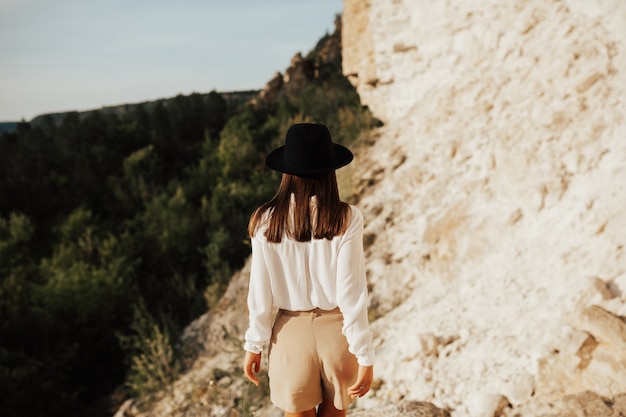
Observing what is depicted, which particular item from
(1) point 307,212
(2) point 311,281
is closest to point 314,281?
(2) point 311,281

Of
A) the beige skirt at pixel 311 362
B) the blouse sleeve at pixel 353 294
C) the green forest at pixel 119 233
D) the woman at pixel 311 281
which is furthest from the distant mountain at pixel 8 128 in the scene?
the blouse sleeve at pixel 353 294

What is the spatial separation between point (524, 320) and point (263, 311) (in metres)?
2.55

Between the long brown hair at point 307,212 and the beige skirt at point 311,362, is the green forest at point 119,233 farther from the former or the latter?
the long brown hair at point 307,212

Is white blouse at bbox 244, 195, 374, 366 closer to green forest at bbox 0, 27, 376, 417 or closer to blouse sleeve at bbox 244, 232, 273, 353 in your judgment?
blouse sleeve at bbox 244, 232, 273, 353

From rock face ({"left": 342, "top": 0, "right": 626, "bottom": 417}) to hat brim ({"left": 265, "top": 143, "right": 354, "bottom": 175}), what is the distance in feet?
6.79

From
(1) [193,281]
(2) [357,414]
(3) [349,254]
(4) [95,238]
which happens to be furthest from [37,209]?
(3) [349,254]

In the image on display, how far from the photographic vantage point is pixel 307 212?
172 cm

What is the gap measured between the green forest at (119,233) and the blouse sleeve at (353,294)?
382 cm

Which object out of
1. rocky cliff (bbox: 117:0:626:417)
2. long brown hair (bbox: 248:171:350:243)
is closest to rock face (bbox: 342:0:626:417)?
rocky cliff (bbox: 117:0:626:417)

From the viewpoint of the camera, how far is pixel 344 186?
6.85 meters

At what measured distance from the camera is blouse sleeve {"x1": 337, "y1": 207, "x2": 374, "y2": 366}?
5.62ft

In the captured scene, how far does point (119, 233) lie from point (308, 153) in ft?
25.9

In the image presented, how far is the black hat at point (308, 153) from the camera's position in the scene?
1.70 meters

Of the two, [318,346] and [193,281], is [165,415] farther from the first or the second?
[318,346]
